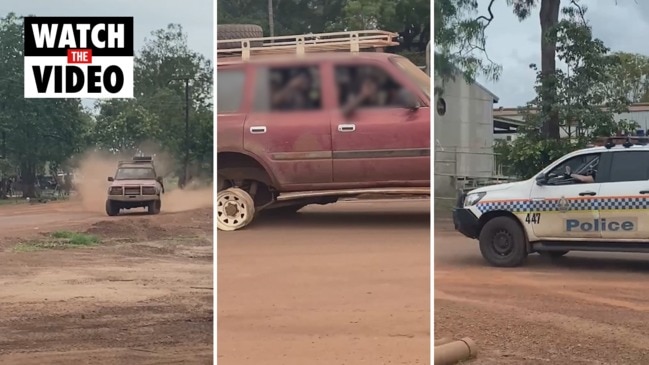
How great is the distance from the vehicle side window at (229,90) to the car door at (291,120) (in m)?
0.11

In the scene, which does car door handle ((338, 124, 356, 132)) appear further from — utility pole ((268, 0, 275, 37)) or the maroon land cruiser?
utility pole ((268, 0, 275, 37))

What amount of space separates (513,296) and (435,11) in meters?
1.95

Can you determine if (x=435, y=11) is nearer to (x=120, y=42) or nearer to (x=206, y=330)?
(x=120, y=42)

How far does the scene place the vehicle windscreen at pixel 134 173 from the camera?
16.5 ft

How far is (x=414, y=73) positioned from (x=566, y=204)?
137cm

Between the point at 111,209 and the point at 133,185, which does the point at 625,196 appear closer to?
the point at 133,185

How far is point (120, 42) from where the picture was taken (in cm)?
487

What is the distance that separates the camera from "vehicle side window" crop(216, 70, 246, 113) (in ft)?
15.6

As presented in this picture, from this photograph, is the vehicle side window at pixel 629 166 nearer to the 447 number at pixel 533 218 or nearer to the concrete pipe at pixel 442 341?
the 447 number at pixel 533 218

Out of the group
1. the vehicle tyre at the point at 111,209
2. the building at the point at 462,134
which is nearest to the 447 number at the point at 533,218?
the building at the point at 462,134

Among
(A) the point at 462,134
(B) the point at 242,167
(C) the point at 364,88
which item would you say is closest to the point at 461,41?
(A) the point at 462,134

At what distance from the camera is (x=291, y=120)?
4.71 m

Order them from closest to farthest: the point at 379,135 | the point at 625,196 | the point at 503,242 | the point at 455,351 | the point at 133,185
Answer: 1. the point at 379,135
2. the point at 455,351
3. the point at 625,196
4. the point at 133,185
5. the point at 503,242

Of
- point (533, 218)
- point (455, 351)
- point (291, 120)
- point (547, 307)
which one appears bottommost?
point (455, 351)
